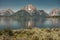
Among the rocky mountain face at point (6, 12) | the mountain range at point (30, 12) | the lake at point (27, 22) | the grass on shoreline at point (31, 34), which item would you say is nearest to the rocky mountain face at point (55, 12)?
the mountain range at point (30, 12)

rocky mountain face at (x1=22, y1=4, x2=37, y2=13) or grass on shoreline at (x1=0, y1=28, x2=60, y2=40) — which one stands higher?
rocky mountain face at (x1=22, y1=4, x2=37, y2=13)

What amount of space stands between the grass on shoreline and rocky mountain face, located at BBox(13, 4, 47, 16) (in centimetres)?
31

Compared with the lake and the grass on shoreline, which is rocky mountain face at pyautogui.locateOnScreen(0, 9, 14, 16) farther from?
the grass on shoreline

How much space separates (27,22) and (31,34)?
0.87 ft

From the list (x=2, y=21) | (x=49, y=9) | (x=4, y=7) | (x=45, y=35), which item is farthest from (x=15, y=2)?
(x=45, y=35)

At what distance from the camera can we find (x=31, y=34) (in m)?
2.79

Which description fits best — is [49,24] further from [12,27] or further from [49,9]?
[12,27]

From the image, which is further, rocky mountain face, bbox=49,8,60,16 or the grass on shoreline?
rocky mountain face, bbox=49,8,60,16

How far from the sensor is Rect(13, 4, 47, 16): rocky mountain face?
284 centimetres

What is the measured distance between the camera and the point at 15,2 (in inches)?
A: 113

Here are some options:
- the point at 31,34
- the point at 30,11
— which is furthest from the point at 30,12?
the point at 31,34

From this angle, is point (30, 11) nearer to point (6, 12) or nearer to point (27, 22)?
point (27, 22)

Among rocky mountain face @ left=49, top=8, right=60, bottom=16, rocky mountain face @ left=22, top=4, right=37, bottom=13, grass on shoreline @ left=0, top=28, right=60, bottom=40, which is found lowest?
grass on shoreline @ left=0, top=28, right=60, bottom=40

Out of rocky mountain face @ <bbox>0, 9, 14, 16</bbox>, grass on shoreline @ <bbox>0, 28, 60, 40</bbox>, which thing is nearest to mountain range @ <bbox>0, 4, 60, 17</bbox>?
rocky mountain face @ <bbox>0, 9, 14, 16</bbox>
